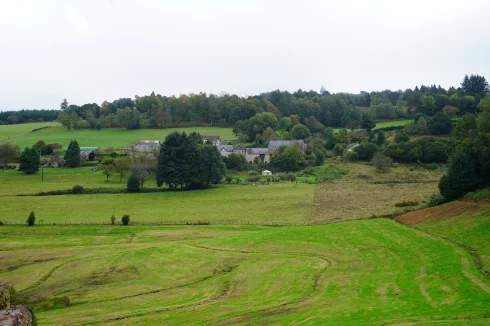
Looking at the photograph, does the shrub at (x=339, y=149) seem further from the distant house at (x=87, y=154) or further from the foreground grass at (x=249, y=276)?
the foreground grass at (x=249, y=276)

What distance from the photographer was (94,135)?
140750mm

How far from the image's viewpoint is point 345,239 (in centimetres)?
4056

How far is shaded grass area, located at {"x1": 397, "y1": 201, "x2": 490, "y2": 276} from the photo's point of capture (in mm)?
34459

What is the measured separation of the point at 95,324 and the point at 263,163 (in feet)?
273

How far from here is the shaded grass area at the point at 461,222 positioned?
34.5 metres

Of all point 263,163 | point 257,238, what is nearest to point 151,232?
point 257,238

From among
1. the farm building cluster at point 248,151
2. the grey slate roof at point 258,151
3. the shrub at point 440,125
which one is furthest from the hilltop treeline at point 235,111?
the grey slate roof at point 258,151

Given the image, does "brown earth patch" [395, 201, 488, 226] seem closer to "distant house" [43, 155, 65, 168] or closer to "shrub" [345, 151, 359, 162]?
"shrub" [345, 151, 359, 162]

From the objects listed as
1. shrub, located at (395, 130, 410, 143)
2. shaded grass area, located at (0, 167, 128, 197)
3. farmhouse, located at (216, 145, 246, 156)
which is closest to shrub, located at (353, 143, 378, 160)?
shrub, located at (395, 130, 410, 143)

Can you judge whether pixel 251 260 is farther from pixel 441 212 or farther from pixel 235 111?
pixel 235 111

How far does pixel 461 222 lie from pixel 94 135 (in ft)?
389

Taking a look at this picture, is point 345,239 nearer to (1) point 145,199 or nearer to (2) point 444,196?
(2) point 444,196

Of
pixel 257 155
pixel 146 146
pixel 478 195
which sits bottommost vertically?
pixel 478 195

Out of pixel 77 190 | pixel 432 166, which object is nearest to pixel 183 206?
pixel 77 190
